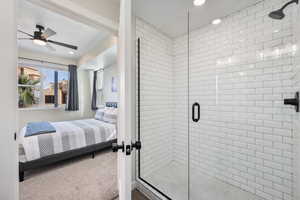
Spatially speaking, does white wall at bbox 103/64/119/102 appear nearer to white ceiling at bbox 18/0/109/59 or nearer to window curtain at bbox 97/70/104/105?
window curtain at bbox 97/70/104/105

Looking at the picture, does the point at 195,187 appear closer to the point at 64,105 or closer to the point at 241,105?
the point at 241,105

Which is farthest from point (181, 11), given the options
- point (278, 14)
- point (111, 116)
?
point (111, 116)

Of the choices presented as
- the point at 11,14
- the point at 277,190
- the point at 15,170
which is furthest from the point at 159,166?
the point at 11,14

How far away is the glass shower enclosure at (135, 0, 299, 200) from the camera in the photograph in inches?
55.7

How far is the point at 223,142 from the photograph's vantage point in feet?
5.97

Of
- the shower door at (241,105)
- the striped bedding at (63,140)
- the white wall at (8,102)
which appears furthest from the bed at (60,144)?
the shower door at (241,105)

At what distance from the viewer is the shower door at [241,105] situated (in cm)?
138

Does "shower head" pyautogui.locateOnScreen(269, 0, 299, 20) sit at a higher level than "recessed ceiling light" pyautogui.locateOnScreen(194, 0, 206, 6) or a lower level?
lower

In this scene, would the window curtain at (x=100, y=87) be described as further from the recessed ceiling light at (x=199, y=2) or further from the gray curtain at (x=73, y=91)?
the recessed ceiling light at (x=199, y=2)

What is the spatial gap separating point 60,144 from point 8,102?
1576 mm

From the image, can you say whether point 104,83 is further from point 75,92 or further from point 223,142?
point 223,142

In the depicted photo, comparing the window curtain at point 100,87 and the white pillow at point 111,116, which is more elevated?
the window curtain at point 100,87

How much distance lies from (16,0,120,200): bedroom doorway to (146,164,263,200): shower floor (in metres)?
0.63

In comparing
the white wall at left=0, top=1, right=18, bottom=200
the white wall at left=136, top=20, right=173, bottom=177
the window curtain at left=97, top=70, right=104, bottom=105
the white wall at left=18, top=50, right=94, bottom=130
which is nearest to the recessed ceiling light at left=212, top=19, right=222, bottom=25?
the white wall at left=136, top=20, right=173, bottom=177
